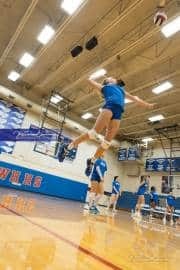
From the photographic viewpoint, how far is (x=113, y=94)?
127 inches

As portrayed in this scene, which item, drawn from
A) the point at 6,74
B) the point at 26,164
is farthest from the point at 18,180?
the point at 6,74

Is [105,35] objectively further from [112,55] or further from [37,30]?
[37,30]

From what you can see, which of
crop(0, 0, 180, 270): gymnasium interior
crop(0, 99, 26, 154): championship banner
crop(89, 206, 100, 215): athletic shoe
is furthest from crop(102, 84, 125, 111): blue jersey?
crop(0, 99, 26, 154): championship banner

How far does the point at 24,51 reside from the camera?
933 centimetres

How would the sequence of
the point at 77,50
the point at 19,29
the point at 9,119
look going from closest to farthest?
the point at 19,29, the point at 77,50, the point at 9,119

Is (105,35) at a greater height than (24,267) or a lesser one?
greater

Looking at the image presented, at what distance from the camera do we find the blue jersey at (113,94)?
124 inches

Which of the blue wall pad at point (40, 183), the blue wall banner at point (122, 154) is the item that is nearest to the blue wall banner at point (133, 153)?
the blue wall banner at point (122, 154)

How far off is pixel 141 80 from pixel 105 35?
112 inches

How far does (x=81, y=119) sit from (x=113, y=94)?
11.0 m

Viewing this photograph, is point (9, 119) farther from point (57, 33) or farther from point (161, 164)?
point (161, 164)

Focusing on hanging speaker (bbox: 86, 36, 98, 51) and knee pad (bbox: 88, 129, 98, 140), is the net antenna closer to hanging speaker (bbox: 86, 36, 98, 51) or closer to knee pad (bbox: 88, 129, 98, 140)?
hanging speaker (bbox: 86, 36, 98, 51)

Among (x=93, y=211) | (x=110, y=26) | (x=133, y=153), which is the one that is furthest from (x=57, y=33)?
(x=133, y=153)

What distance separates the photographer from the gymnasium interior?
165 centimetres
